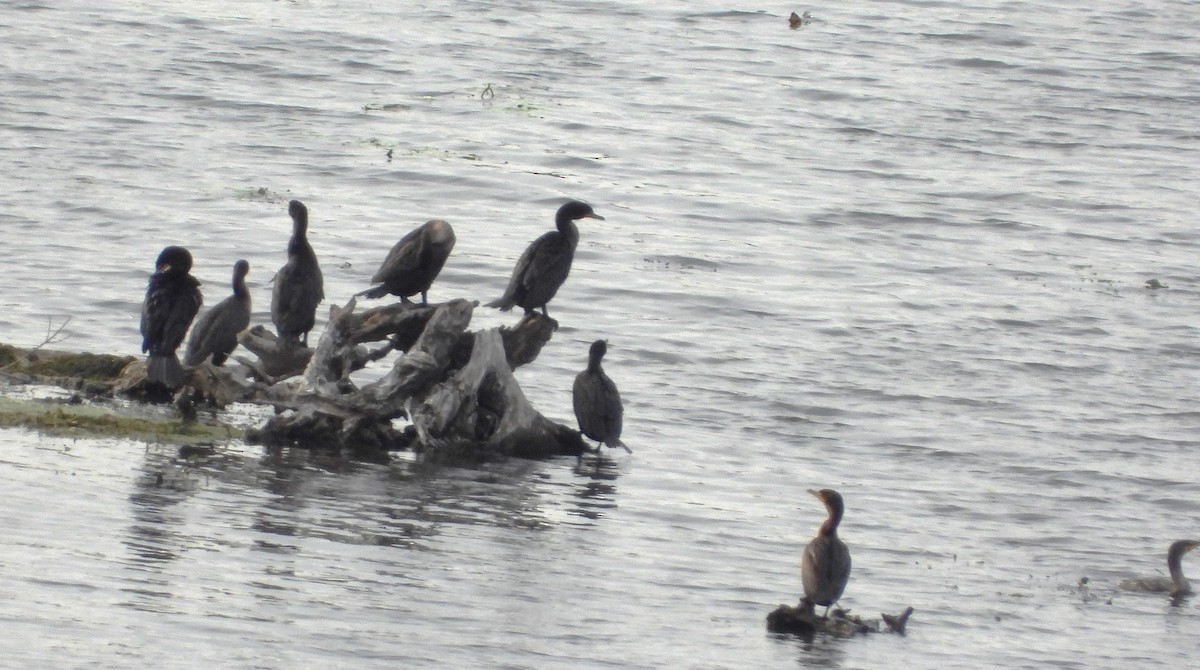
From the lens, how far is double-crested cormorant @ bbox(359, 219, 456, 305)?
1278 centimetres

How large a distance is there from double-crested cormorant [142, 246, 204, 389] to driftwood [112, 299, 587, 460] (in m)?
0.22

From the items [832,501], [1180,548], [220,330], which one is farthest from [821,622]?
[220,330]

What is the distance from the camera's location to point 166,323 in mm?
12500

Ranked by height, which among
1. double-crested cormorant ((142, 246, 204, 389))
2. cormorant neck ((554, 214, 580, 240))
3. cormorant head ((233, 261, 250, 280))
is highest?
cormorant neck ((554, 214, 580, 240))

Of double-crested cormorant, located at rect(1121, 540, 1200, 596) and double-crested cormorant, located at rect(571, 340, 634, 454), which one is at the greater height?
double-crested cormorant, located at rect(571, 340, 634, 454)

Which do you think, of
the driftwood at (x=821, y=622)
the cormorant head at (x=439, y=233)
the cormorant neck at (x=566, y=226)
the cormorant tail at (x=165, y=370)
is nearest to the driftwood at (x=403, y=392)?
the cormorant tail at (x=165, y=370)

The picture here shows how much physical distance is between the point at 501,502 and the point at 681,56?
26.7 meters

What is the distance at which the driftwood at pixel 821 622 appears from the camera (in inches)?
342

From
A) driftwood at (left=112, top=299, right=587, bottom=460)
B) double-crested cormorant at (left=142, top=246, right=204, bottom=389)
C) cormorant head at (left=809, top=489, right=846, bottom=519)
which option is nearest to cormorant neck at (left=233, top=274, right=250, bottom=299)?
double-crested cormorant at (left=142, top=246, right=204, bottom=389)

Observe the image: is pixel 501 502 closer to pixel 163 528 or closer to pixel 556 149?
pixel 163 528

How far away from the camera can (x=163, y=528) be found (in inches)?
357

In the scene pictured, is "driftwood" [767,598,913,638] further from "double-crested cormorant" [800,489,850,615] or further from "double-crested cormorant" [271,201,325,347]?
"double-crested cormorant" [271,201,325,347]

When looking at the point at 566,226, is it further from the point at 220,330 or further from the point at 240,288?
the point at 220,330

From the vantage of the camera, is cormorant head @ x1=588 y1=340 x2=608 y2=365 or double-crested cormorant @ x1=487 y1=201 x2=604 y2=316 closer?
double-crested cormorant @ x1=487 y1=201 x2=604 y2=316
